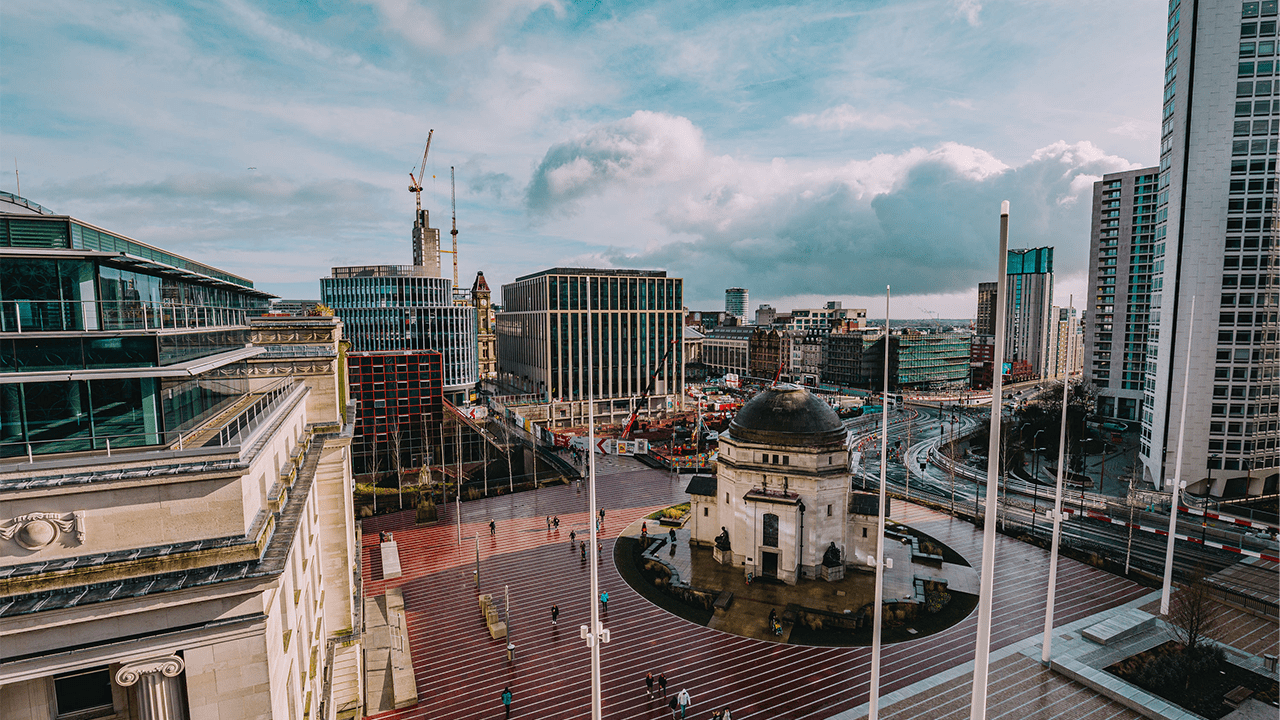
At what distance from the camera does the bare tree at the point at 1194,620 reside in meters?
29.0

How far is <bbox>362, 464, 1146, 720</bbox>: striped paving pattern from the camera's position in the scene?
2761 centimetres

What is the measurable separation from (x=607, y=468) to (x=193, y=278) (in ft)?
174

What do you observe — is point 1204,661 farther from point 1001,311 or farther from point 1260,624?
point 1001,311

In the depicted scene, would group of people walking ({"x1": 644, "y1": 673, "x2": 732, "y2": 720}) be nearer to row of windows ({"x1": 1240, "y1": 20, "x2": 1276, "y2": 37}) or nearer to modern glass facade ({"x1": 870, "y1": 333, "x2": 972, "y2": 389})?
row of windows ({"x1": 1240, "y1": 20, "x2": 1276, "y2": 37})

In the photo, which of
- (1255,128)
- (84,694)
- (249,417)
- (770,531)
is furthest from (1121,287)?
(84,694)

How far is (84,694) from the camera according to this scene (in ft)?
40.2

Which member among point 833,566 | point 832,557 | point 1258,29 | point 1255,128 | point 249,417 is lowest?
point 833,566

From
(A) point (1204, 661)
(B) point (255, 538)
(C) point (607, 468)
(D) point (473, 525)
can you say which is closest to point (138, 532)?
(B) point (255, 538)

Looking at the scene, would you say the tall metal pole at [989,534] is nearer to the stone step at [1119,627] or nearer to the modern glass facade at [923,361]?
the stone step at [1119,627]

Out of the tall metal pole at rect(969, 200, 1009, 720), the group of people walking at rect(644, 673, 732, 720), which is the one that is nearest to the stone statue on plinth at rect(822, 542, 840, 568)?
the group of people walking at rect(644, 673, 732, 720)

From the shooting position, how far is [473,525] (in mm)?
50969

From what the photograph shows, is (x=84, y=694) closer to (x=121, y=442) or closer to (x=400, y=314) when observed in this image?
(x=121, y=442)

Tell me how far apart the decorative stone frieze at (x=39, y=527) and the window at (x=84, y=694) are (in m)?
2.97

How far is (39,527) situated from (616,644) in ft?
89.3
